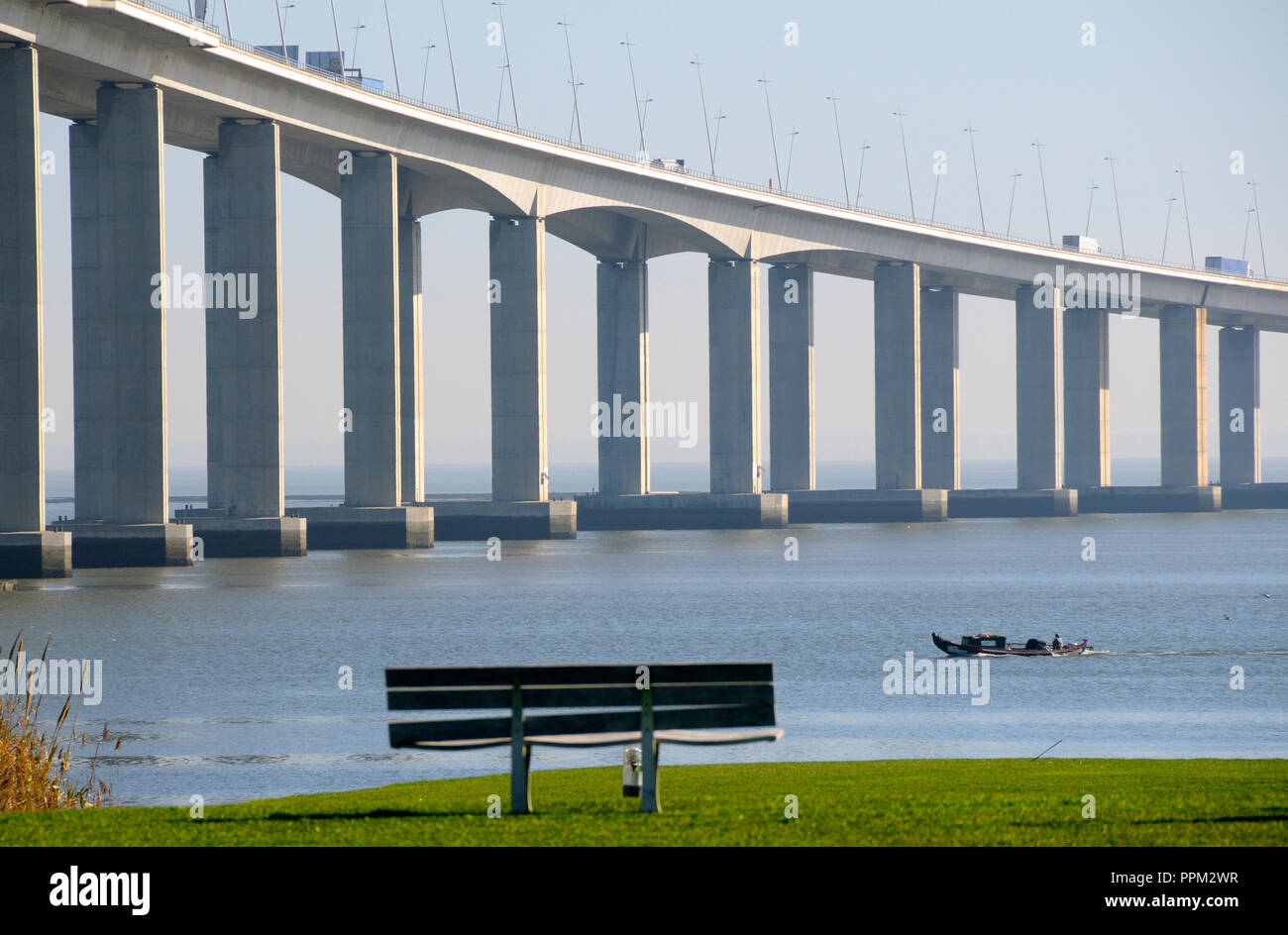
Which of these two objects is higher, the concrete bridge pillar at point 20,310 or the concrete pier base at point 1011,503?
the concrete bridge pillar at point 20,310

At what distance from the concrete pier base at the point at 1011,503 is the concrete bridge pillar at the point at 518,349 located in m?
47.0

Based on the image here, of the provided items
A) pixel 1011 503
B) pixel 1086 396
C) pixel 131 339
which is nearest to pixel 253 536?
pixel 131 339

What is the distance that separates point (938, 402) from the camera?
12888 cm

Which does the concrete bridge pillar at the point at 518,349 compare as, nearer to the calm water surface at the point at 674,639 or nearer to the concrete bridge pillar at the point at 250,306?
the calm water surface at the point at 674,639

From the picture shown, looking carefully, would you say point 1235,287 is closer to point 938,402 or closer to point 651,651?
point 938,402

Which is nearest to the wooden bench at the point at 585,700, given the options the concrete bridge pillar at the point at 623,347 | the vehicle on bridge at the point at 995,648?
the vehicle on bridge at the point at 995,648

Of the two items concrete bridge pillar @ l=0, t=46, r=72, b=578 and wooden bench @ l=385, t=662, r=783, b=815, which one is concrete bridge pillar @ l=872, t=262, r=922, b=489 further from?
wooden bench @ l=385, t=662, r=783, b=815

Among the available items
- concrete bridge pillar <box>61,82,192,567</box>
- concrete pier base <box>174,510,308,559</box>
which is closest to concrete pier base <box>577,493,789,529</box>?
concrete pier base <box>174,510,308,559</box>

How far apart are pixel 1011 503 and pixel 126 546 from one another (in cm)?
8095

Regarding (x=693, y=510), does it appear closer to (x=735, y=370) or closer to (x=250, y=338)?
(x=735, y=370)

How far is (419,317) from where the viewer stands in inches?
3807

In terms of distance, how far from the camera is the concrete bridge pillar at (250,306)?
74.1 meters

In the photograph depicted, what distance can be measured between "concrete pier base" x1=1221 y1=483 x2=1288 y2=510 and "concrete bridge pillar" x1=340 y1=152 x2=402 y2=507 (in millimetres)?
90916
